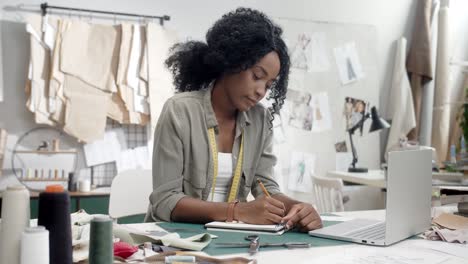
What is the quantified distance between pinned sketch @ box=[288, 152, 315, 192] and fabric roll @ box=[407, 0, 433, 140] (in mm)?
939

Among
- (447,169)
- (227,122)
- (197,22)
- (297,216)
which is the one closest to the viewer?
(297,216)

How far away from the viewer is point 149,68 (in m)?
3.48

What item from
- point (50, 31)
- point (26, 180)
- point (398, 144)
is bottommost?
point (26, 180)

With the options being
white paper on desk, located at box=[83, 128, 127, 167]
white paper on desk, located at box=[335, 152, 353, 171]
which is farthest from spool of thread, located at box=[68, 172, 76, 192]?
white paper on desk, located at box=[335, 152, 353, 171]

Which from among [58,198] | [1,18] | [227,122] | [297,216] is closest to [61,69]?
[1,18]

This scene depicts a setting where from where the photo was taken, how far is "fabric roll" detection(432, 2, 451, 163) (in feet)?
14.2

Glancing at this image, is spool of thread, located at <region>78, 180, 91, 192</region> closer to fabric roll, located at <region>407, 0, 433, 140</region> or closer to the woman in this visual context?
the woman

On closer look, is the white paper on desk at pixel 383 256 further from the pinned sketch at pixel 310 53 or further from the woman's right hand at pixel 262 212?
the pinned sketch at pixel 310 53

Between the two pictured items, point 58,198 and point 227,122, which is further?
point 227,122

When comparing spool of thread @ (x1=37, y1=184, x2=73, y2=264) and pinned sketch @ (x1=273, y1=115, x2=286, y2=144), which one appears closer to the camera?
spool of thread @ (x1=37, y1=184, x2=73, y2=264)

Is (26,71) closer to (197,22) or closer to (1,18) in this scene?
(1,18)

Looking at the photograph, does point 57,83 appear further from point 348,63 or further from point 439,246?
point 439,246

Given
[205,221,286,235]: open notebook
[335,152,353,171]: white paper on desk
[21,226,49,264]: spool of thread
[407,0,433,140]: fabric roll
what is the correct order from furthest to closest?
[407,0,433,140]: fabric roll, [335,152,353,171]: white paper on desk, [205,221,286,235]: open notebook, [21,226,49,264]: spool of thread

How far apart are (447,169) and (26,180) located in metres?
2.56
